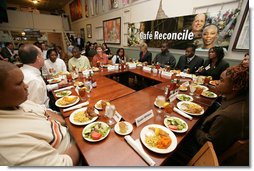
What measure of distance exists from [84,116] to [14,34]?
9377 mm

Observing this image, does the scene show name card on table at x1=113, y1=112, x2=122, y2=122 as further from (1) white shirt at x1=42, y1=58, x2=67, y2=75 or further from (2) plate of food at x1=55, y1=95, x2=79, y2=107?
(1) white shirt at x1=42, y1=58, x2=67, y2=75

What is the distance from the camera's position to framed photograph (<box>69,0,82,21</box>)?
24.4ft

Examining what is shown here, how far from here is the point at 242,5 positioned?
7.70 feet

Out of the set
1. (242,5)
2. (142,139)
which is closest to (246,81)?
(142,139)

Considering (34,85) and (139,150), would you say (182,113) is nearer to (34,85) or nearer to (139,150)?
(139,150)

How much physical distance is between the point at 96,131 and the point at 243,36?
3348 mm

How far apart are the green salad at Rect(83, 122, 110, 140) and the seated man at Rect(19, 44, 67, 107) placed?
2.73 ft

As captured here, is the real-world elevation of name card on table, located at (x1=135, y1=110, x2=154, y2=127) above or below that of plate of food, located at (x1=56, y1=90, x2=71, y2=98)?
below

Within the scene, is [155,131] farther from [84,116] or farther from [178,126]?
[84,116]

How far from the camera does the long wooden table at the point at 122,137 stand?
724 millimetres

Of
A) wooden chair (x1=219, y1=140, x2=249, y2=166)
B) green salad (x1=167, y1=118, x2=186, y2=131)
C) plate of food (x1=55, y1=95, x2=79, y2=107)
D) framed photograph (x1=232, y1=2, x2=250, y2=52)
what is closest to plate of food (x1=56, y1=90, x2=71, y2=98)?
plate of food (x1=55, y1=95, x2=79, y2=107)

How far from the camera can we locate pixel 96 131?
2.99 ft

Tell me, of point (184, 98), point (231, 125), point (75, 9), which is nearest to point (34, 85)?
point (184, 98)

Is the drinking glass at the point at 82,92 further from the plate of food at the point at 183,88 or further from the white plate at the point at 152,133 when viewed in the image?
the plate of food at the point at 183,88
